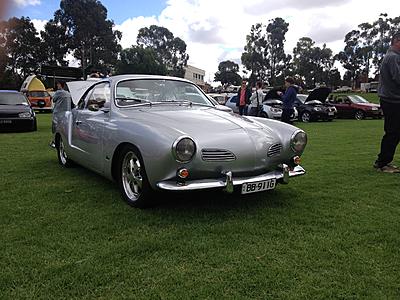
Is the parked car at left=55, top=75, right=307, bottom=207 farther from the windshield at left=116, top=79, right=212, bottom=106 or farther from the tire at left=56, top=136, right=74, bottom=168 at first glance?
the tire at left=56, top=136, right=74, bottom=168

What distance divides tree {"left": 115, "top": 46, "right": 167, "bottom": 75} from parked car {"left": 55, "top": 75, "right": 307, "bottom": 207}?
64.8m

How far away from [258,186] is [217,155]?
→ 1.67 ft

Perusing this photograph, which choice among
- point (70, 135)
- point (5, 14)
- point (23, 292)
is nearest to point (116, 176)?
point (70, 135)

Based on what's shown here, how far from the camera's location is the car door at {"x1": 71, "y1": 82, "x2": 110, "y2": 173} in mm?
4637

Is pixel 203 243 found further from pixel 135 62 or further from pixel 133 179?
pixel 135 62

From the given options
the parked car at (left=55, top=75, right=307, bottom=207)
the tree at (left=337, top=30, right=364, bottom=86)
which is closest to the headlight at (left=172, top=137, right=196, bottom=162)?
the parked car at (left=55, top=75, right=307, bottom=207)

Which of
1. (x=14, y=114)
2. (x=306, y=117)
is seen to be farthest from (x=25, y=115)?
(x=306, y=117)

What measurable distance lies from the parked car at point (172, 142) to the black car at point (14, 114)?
7.04 meters

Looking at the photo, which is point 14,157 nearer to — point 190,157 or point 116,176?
point 116,176

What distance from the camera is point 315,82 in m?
85.8

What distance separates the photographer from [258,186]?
12.3 feet

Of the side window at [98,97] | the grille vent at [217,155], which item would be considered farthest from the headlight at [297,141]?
the side window at [98,97]

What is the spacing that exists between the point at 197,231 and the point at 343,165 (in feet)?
12.4

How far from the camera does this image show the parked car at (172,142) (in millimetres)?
3531
